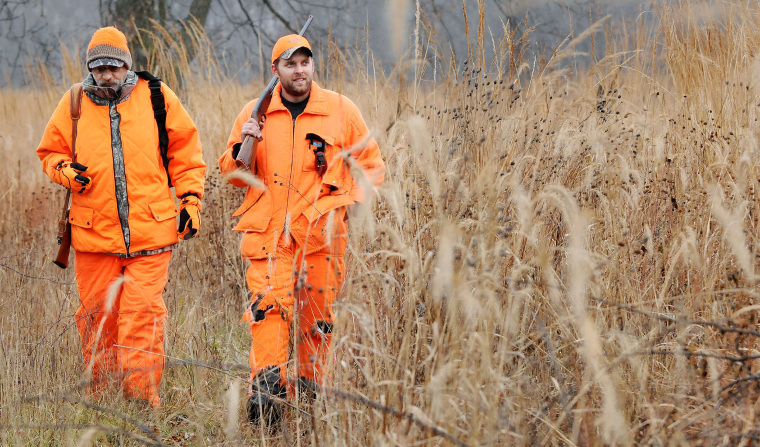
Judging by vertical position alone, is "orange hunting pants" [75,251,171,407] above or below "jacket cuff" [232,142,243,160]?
below

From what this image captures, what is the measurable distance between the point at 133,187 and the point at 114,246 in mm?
325

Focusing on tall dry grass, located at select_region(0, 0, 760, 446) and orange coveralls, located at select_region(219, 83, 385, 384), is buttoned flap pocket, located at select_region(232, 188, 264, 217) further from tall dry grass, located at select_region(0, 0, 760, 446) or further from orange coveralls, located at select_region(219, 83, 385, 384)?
tall dry grass, located at select_region(0, 0, 760, 446)

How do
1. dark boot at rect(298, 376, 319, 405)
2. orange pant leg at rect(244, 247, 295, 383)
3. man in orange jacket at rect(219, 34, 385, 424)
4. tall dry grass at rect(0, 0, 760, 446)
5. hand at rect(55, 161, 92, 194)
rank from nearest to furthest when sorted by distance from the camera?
tall dry grass at rect(0, 0, 760, 446)
dark boot at rect(298, 376, 319, 405)
orange pant leg at rect(244, 247, 295, 383)
man in orange jacket at rect(219, 34, 385, 424)
hand at rect(55, 161, 92, 194)

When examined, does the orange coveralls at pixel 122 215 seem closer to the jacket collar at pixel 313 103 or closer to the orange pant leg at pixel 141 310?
the orange pant leg at pixel 141 310

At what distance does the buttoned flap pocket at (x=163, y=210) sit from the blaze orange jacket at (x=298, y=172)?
425mm

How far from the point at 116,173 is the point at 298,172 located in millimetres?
975

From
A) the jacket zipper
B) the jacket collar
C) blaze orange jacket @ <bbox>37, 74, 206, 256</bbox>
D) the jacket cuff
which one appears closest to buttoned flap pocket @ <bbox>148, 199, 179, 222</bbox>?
blaze orange jacket @ <bbox>37, 74, 206, 256</bbox>

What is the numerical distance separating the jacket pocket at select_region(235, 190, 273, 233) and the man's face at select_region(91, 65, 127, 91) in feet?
3.20


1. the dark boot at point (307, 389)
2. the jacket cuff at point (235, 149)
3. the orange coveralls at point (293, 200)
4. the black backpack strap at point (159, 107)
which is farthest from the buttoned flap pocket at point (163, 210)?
the dark boot at point (307, 389)

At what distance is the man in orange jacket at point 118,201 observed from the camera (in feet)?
12.0

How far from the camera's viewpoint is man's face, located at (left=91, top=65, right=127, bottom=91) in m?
3.63

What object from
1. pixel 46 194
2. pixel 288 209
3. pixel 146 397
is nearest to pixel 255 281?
pixel 288 209

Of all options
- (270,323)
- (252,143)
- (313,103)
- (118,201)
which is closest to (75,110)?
(118,201)

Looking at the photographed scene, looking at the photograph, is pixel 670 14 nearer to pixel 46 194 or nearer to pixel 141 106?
pixel 141 106
